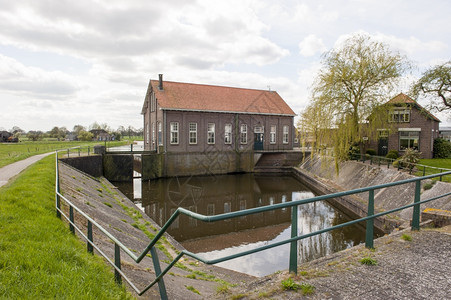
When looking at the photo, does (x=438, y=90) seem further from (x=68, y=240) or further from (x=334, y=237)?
(x=68, y=240)

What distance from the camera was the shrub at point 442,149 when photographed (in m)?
26.6

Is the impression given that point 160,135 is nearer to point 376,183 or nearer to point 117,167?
point 117,167

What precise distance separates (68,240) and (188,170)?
22967 mm

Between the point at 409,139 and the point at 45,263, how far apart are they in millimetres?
30328

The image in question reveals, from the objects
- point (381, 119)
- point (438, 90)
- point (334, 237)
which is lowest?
point (334, 237)

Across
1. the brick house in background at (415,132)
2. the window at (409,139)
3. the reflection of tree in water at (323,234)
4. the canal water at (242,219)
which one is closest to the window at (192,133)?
the canal water at (242,219)

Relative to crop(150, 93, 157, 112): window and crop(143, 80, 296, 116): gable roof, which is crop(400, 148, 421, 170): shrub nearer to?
crop(143, 80, 296, 116): gable roof

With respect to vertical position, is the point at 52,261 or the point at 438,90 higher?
the point at 438,90

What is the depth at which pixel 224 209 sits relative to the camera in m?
17.0

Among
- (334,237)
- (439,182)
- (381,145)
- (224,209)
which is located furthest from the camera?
(381,145)

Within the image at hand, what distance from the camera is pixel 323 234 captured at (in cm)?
1251

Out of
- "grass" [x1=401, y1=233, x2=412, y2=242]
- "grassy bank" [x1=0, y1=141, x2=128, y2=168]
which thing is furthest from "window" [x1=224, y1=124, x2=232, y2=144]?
"grass" [x1=401, y1=233, x2=412, y2=242]

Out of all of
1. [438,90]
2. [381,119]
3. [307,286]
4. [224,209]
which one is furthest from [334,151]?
[307,286]

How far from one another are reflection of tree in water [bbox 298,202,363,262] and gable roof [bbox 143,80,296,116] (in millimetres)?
16360
